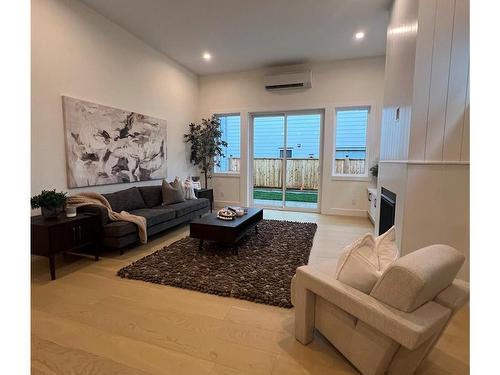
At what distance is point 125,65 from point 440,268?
186 inches

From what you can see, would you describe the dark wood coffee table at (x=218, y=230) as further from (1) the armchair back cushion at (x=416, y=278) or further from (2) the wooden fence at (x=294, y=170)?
(2) the wooden fence at (x=294, y=170)

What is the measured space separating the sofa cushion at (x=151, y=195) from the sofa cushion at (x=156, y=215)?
32cm

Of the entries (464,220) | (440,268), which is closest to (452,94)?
(464,220)

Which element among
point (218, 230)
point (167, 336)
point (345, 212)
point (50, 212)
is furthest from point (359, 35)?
point (50, 212)

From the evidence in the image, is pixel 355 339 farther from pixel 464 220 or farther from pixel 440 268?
pixel 464 220

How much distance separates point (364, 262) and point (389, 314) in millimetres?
288

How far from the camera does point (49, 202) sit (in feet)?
8.46

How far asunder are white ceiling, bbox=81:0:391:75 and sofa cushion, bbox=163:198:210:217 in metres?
2.85

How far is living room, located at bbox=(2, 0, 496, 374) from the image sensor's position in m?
1.46

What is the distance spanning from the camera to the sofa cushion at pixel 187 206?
4.03 meters

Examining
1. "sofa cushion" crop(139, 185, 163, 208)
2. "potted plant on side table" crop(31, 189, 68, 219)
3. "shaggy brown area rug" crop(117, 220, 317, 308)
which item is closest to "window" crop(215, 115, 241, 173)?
"sofa cushion" crop(139, 185, 163, 208)

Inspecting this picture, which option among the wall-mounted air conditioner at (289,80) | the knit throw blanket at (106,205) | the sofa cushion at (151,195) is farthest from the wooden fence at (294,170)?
the knit throw blanket at (106,205)

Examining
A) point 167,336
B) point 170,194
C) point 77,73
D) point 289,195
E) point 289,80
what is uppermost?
point 289,80

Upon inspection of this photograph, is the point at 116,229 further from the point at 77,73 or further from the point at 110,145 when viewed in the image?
the point at 77,73
